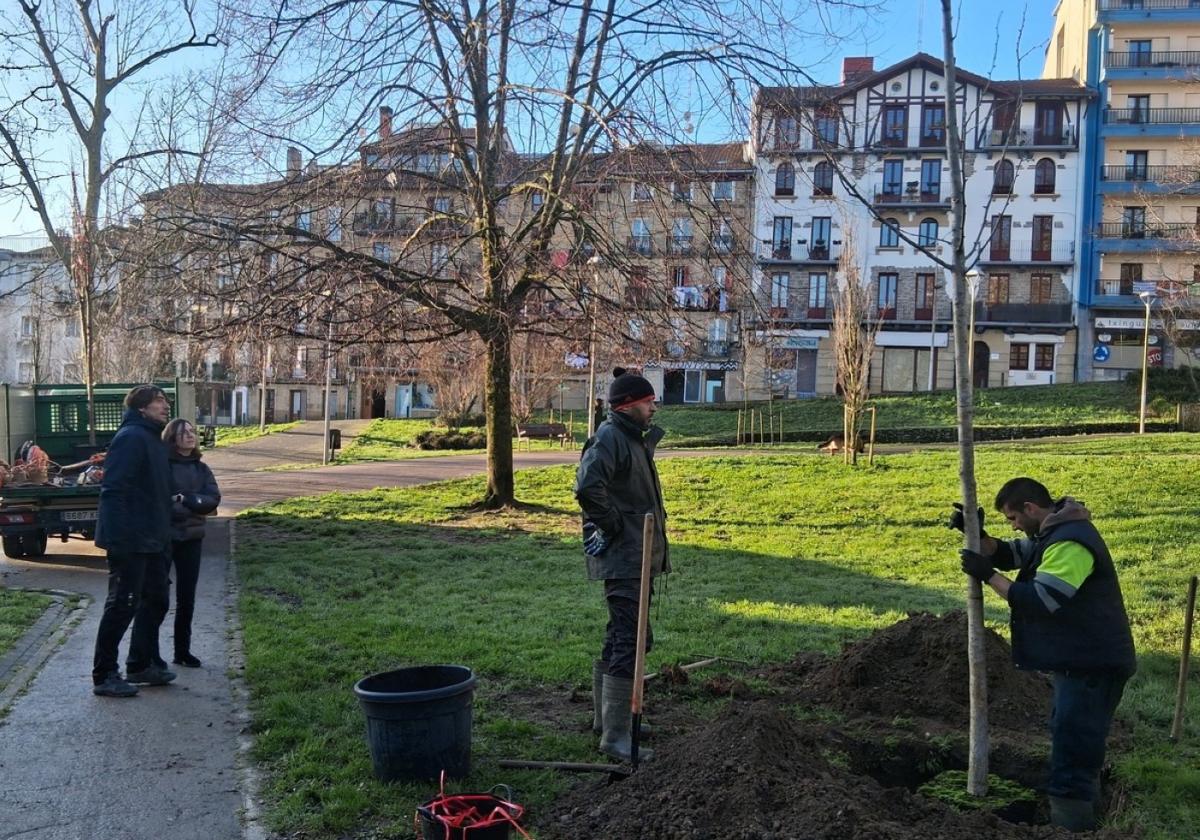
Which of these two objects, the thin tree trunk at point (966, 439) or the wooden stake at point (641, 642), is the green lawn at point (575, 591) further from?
the thin tree trunk at point (966, 439)

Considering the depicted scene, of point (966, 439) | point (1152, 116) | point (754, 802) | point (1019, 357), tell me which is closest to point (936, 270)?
point (1019, 357)

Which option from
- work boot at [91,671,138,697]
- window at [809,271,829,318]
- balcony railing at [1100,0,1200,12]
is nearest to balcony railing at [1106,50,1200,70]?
balcony railing at [1100,0,1200,12]

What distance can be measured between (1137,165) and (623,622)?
171 ft

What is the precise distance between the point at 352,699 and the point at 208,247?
8206 millimetres

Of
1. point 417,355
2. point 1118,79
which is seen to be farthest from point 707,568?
point 1118,79

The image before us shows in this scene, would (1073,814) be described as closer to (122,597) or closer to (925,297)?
(122,597)

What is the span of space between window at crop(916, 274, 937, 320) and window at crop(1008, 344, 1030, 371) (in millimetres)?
4376

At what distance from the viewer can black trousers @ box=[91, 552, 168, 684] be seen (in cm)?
622

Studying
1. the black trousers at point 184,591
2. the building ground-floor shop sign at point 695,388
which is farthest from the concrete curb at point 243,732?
the building ground-floor shop sign at point 695,388

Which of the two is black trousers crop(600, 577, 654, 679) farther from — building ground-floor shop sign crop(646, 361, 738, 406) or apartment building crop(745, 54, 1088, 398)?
building ground-floor shop sign crop(646, 361, 738, 406)

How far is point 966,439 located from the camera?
13.9 ft

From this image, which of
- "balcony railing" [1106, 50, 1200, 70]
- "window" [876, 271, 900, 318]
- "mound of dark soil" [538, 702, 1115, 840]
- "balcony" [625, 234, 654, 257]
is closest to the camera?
"mound of dark soil" [538, 702, 1115, 840]

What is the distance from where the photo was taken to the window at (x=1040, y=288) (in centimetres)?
4888

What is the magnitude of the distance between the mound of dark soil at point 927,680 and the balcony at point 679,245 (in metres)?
7.08
